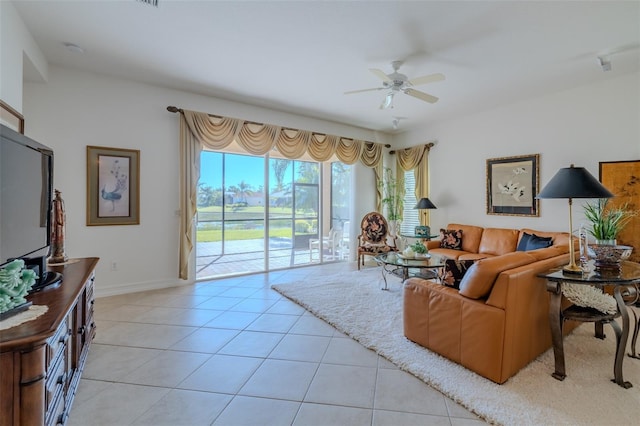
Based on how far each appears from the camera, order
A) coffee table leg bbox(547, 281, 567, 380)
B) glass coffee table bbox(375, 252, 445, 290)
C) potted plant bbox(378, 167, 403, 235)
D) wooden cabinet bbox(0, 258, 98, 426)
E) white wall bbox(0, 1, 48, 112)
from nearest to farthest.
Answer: wooden cabinet bbox(0, 258, 98, 426), coffee table leg bbox(547, 281, 567, 380), white wall bbox(0, 1, 48, 112), glass coffee table bbox(375, 252, 445, 290), potted plant bbox(378, 167, 403, 235)

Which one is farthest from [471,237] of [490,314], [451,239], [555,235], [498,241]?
[490,314]

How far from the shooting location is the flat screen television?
148 centimetres

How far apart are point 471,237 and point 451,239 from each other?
0.32m

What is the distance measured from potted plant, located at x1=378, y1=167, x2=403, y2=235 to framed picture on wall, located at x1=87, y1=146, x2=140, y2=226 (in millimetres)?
4698

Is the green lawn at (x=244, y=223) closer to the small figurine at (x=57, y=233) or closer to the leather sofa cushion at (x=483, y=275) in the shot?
the small figurine at (x=57, y=233)

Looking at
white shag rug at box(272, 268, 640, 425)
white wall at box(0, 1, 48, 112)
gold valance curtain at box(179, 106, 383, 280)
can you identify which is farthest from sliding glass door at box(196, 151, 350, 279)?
white shag rug at box(272, 268, 640, 425)

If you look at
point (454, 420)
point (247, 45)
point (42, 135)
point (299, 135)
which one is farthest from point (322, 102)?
point (454, 420)

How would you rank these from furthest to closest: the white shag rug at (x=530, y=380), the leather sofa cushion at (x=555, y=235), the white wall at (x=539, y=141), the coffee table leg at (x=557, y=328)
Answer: the leather sofa cushion at (x=555, y=235), the white wall at (x=539, y=141), the coffee table leg at (x=557, y=328), the white shag rug at (x=530, y=380)

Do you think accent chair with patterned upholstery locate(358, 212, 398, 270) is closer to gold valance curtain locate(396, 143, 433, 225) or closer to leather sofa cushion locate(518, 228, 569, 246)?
gold valance curtain locate(396, 143, 433, 225)

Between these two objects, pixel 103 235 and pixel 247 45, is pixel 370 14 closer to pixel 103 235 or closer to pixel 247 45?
pixel 247 45

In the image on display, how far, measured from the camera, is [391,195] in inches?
262

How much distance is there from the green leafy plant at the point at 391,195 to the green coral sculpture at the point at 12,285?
5773mm

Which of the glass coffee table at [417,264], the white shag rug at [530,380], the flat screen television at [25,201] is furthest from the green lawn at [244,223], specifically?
the flat screen television at [25,201]

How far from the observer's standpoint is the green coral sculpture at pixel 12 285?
1.24 metres
